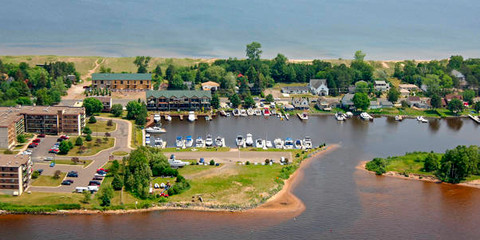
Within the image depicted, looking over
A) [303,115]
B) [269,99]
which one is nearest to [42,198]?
[303,115]

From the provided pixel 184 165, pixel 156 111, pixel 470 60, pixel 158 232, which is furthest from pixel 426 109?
pixel 158 232

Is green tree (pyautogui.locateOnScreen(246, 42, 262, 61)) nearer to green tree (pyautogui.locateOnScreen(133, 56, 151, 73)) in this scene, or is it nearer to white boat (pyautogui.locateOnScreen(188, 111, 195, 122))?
green tree (pyautogui.locateOnScreen(133, 56, 151, 73))

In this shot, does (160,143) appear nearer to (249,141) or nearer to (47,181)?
(249,141)

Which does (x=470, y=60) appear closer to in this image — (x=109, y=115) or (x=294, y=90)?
(x=294, y=90)

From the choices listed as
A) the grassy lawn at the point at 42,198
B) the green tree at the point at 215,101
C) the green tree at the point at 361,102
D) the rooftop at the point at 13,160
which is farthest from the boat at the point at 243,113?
the rooftop at the point at 13,160

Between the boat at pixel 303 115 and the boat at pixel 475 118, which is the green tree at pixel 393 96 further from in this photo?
the boat at pixel 303 115

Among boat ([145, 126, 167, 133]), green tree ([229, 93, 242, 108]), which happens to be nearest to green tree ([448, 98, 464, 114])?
green tree ([229, 93, 242, 108])
